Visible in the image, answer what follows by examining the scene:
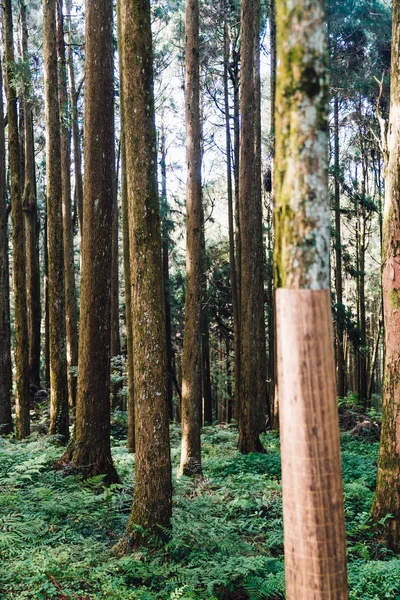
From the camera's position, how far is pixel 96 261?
7891mm

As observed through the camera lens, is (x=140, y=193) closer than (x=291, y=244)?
No

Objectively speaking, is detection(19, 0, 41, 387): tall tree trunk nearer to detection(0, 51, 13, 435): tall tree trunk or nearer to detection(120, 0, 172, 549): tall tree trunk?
detection(0, 51, 13, 435): tall tree trunk

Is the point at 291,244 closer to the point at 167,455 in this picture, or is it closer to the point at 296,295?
the point at 296,295

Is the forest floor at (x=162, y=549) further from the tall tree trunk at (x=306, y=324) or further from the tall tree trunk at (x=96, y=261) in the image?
the tall tree trunk at (x=306, y=324)

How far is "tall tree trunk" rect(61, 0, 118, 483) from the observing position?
7766 millimetres

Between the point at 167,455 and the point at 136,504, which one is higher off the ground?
the point at 167,455

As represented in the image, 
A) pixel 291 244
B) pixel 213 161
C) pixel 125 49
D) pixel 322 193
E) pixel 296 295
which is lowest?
pixel 296 295

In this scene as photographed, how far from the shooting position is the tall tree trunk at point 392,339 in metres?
6.29

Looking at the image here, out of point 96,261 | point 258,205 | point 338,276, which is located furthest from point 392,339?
point 338,276

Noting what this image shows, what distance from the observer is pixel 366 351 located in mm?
20891

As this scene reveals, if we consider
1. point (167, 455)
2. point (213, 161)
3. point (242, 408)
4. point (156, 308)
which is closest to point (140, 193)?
point (156, 308)

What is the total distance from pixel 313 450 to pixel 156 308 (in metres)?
3.27

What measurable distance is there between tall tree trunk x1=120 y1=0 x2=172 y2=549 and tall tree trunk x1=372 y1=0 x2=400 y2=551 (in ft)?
9.25

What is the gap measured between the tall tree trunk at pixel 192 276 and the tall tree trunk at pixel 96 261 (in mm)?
2056
